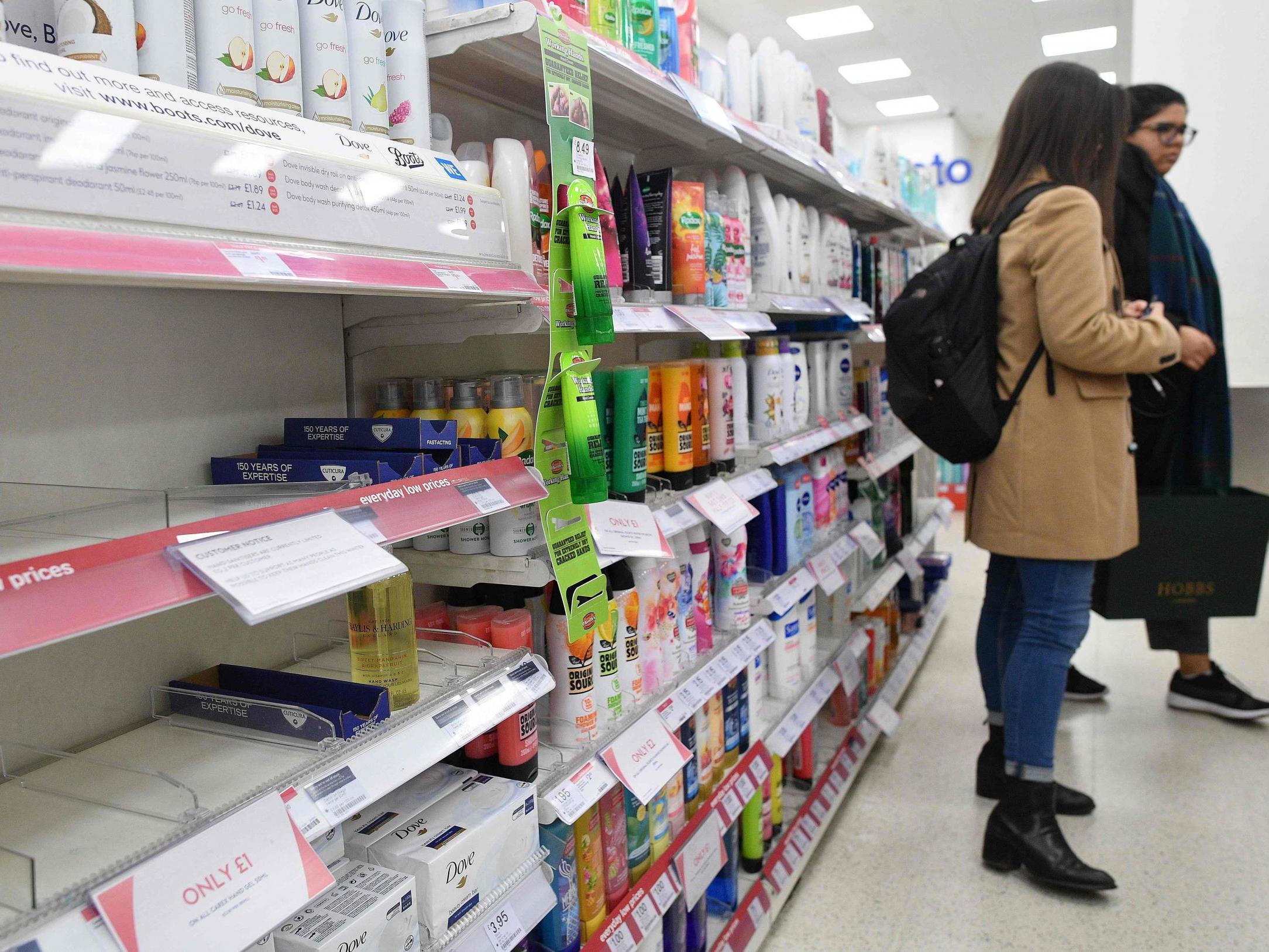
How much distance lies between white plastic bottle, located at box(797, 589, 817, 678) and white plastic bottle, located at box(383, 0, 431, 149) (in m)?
1.67

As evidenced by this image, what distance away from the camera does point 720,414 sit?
1.89 meters

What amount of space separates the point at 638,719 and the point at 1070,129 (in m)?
1.70

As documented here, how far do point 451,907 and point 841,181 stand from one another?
2.13 m

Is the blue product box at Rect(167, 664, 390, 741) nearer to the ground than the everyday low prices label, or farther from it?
farther from it

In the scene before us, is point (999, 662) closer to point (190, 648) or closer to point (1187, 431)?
point (1187, 431)

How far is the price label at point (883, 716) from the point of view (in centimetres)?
295

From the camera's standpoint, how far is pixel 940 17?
6184 mm

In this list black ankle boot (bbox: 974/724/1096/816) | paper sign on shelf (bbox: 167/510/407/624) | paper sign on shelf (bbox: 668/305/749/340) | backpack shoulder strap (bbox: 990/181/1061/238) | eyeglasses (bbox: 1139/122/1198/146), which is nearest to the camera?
paper sign on shelf (bbox: 167/510/407/624)

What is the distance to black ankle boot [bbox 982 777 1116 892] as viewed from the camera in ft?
7.27

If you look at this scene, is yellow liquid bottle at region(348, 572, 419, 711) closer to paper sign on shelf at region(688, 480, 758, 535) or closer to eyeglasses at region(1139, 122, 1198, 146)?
paper sign on shelf at region(688, 480, 758, 535)

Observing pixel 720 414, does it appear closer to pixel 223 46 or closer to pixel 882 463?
pixel 223 46

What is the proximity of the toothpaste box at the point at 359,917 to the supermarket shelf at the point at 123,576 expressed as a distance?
0.38 meters

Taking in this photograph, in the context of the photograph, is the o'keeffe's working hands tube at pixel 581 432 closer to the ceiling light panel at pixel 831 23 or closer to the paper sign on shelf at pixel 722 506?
the paper sign on shelf at pixel 722 506

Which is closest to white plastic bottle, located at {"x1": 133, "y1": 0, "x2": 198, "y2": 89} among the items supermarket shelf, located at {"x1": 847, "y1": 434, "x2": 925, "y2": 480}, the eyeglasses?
supermarket shelf, located at {"x1": 847, "y1": 434, "x2": 925, "y2": 480}
